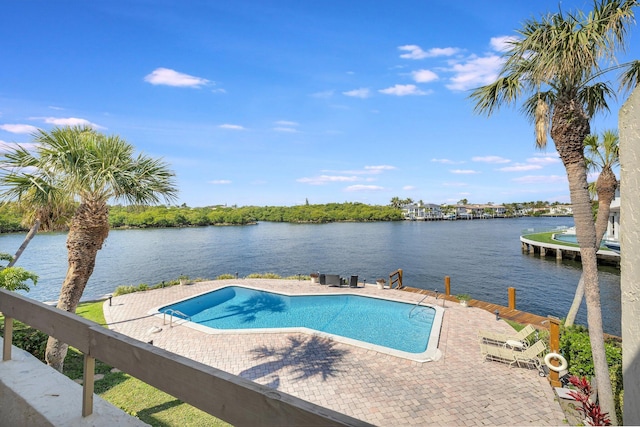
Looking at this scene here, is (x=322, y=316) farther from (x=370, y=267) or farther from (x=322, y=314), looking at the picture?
(x=370, y=267)

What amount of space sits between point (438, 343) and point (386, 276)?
1933cm

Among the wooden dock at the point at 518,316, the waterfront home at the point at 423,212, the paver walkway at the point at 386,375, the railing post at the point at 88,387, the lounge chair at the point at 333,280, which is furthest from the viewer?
the waterfront home at the point at 423,212

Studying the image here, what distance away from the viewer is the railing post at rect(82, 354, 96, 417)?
1.87 meters

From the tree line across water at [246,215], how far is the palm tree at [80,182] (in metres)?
81.5

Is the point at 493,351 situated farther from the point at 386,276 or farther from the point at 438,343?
the point at 386,276

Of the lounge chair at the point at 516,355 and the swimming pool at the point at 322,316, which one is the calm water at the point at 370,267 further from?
the lounge chair at the point at 516,355

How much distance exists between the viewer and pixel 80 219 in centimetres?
804

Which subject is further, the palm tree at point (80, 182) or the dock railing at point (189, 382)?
the palm tree at point (80, 182)

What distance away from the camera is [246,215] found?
396 feet

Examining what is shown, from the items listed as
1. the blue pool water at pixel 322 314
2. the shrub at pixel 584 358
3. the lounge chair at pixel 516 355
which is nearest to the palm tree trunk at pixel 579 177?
the shrub at pixel 584 358

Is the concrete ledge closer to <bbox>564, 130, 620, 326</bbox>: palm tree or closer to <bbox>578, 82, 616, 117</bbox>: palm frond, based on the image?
<bbox>578, 82, 616, 117</bbox>: palm frond

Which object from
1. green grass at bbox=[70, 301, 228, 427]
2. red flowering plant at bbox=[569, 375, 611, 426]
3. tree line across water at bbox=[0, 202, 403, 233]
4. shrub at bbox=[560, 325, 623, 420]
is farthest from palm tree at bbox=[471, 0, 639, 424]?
tree line across water at bbox=[0, 202, 403, 233]

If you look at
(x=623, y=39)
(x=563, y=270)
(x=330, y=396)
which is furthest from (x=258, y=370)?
(x=563, y=270)

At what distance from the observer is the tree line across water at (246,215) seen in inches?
3703
